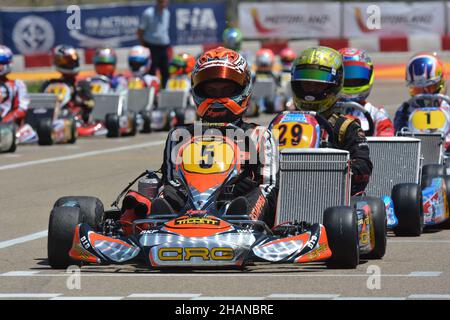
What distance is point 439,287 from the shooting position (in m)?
7.71

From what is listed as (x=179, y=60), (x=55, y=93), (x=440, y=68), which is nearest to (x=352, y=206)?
(x=440, y=68)

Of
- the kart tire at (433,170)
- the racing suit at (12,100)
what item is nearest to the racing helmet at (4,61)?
the racing suit at (12,100)

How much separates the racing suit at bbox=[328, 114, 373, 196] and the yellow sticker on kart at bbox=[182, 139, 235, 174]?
117cm

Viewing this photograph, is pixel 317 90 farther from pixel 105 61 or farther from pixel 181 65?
pixel 181 65

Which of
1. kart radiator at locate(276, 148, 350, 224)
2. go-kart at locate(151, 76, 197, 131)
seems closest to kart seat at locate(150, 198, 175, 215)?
kart radiator at locate(276, 148, 350, 224)

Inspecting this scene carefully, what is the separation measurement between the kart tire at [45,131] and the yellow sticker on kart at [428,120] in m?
7.49

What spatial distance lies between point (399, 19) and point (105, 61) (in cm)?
1679

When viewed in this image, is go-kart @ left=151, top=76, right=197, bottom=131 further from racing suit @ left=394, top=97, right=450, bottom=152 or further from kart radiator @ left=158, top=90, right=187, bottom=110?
racing suit @ left=394, top=97, right=450, bottom=152

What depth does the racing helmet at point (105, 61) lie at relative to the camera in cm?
2158

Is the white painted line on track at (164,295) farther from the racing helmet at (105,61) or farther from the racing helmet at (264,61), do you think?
the racing helmet at (264,61)

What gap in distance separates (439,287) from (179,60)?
1528cm

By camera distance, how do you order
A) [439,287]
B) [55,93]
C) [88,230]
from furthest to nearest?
[55,93] → [88,230] → [439,287]

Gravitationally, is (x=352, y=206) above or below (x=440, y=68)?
below
